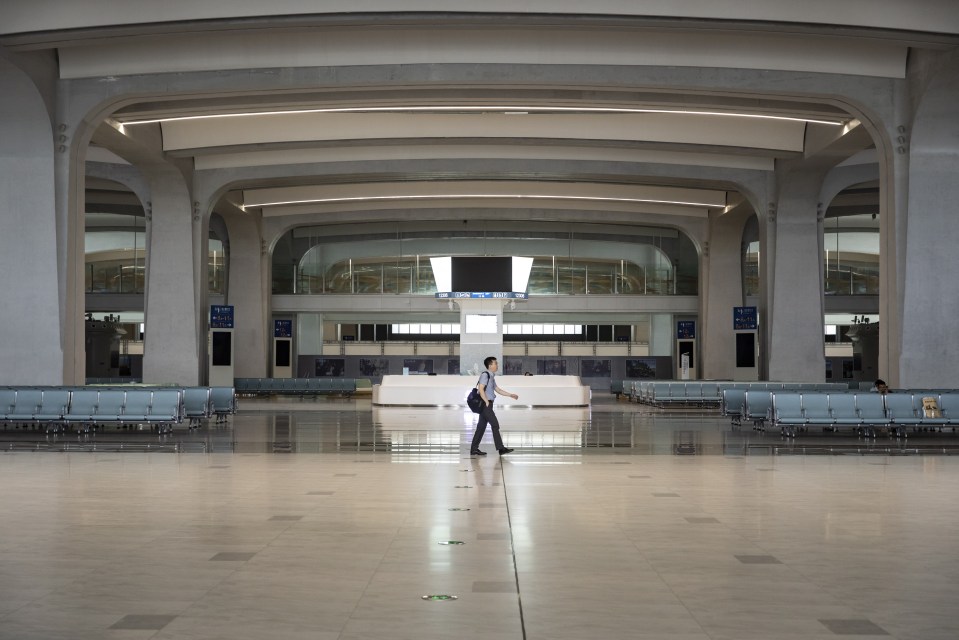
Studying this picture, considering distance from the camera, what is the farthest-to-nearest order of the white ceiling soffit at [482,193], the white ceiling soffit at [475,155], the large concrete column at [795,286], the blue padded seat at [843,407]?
the white ceiling soffit at [482,193], the large concrete column at [795,286], the white ceiling soffit at [475,155], the blue padded seat at [843,407]

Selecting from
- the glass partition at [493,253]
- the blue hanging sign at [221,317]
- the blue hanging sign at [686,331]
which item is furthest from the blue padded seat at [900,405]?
the glass partition at [493,253]

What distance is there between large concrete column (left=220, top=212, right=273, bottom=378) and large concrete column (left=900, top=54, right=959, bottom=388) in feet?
92.1

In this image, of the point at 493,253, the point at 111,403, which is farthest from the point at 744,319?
the point at 111,403

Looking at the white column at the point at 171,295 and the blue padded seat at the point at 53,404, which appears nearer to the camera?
the blue padded seat at the point at 53,404

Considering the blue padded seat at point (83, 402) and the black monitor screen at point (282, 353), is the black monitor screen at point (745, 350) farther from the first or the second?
the blue padded seat at point (83, 402)

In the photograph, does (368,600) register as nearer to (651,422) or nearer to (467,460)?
(467,460)

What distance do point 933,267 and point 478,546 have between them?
17.2m

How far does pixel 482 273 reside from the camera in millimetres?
31250

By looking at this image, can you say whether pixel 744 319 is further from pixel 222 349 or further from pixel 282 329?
pixel 282 329

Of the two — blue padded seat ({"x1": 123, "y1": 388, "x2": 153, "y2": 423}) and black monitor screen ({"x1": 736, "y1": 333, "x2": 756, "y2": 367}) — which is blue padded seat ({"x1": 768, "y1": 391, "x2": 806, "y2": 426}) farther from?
black monitor screen ({"x1": 736, "y1": 333, "x2": 756, "y2": 367})

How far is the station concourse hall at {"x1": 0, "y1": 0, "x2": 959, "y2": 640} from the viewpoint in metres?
5.63

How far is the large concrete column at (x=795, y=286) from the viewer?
31.7 meters

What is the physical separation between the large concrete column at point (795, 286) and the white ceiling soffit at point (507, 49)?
34.5 feet

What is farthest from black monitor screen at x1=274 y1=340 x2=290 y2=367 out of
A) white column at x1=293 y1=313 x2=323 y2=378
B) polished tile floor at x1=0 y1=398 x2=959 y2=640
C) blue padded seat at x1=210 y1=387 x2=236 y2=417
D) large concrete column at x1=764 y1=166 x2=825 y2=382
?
polished tile floor at x1=0 y1=398 x2=959 y2=640
